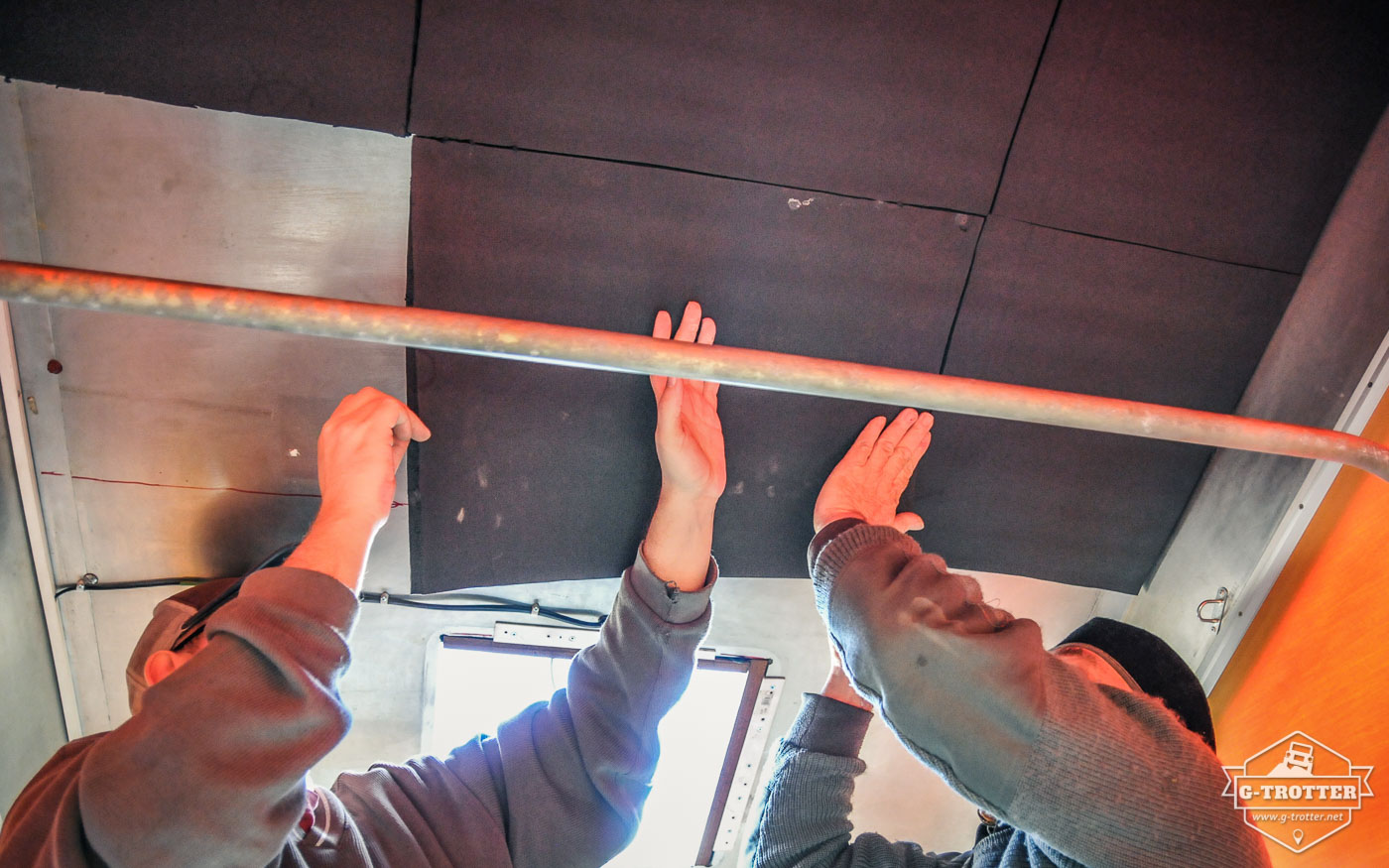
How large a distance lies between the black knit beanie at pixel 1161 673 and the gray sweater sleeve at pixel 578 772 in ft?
2.10

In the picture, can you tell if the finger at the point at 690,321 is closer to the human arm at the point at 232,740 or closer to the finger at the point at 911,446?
the finger at the point at 911,446

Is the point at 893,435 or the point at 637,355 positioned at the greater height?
the point at 637,355

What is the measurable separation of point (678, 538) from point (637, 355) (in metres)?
0.47

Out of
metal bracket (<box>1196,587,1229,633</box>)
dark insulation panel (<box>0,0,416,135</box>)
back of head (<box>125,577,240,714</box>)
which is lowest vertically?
back of head (<box>125,577,240,714</box>)

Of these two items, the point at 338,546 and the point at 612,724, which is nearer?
the point at 338,546

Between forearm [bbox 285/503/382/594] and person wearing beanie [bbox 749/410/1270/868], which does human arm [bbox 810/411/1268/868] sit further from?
forearm [bbox 285/503/382/594]

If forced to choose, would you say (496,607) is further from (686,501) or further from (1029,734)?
(1029,734)

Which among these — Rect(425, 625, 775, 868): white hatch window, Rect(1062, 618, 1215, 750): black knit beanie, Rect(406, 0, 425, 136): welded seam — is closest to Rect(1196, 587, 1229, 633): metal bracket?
Rect(1062, 618, 1215, 750): black knit beanie

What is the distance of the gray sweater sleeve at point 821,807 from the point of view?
121cm

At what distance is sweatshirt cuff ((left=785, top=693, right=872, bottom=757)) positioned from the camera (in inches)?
51.1

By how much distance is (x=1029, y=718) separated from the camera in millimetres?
884

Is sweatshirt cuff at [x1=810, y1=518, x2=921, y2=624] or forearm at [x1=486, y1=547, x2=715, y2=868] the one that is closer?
sweatshirt cuff at [x1=810, y1=518, x2=921, y2=624]

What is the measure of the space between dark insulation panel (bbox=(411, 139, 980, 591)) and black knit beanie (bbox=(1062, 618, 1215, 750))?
52cm

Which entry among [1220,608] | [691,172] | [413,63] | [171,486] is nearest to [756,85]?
[691,172]
